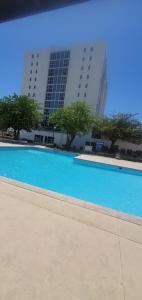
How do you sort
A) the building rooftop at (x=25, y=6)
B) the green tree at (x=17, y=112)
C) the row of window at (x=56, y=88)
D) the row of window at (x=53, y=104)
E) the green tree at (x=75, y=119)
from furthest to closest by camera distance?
the row of window at (x=53, y=104)
the row of window at (x=56, y=88)
the green tree at (x=17, y=112)
the green tree at (x=75, y=119)
the building rooftop at (x=25, y=6)

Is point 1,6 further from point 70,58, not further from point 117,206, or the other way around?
point 70,58

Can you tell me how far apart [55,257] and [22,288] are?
0.52m

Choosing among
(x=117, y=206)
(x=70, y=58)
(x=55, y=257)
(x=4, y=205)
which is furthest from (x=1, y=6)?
(x=70, y=58)

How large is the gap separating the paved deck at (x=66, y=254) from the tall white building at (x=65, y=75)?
27864 millimetres

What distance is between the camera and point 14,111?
22.6m

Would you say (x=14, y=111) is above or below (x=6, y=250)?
above

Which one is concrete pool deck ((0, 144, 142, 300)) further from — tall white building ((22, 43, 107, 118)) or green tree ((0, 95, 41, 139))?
tall white building ((22, 43, 107, 118))

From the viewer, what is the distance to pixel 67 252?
202 cm

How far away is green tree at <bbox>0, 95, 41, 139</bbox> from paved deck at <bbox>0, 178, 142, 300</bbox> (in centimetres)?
2136

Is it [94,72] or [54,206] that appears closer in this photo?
[54,206]

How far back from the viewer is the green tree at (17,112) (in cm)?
2291

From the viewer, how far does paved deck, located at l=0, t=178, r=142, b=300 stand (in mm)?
1503

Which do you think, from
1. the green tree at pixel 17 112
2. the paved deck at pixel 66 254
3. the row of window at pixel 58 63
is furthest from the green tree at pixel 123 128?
the paved deck at pixel 66 254

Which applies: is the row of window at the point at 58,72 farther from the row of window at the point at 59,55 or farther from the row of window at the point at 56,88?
the row of window at the point at 59,55
